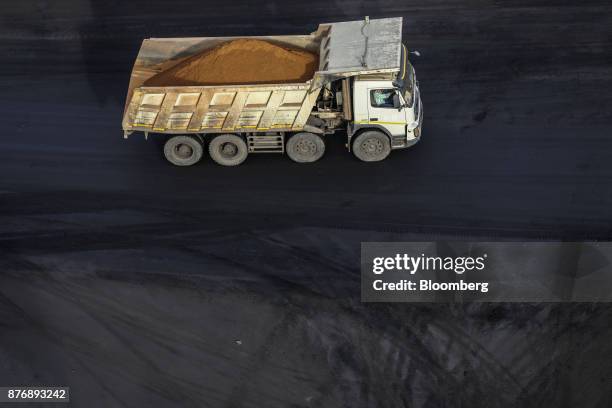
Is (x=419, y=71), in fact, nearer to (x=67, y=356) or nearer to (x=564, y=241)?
(x=564, y=241)

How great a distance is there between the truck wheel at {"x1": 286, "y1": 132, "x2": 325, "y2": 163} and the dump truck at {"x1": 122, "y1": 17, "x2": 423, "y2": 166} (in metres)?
0.03

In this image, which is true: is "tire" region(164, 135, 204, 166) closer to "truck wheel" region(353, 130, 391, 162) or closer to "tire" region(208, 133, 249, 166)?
"tire" region(208, 133, 249, 166)

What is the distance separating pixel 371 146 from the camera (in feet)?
66.6

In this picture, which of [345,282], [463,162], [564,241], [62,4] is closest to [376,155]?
[463,162]

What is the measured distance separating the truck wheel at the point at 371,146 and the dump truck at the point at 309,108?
0.03m

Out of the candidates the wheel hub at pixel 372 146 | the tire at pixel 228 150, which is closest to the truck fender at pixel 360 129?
the wheel hub at pixel 372 146

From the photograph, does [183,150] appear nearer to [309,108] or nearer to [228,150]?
[228,150]

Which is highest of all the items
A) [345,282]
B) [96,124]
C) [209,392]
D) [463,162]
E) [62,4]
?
[62,4]

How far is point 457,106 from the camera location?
22.0 metres

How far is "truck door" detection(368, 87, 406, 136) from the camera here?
19375 millimetres

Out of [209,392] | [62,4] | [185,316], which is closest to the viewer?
[209,392]

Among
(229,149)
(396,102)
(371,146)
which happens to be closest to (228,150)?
(229,149)

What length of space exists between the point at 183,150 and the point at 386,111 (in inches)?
240

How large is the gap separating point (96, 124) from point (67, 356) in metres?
8.32
